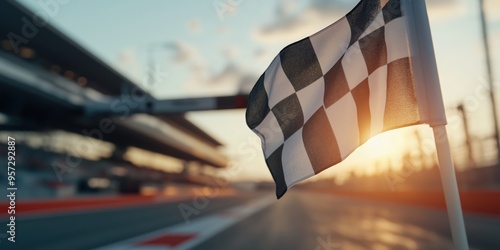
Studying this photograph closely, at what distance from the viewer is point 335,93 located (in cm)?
294

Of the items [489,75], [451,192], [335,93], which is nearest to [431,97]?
[451,192]

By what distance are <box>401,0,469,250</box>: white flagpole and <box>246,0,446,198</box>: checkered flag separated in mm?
129

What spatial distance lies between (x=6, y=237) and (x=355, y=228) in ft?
23.3

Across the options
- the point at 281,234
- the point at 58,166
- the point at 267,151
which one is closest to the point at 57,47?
the point at 58,166

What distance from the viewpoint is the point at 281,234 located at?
372 inches

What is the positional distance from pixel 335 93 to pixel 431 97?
0.74 metres

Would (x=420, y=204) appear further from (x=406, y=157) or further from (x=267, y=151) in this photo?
(x=267, y=151)

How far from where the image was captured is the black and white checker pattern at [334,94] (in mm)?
2688

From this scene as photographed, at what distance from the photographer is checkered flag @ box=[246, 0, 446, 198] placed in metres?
2.68

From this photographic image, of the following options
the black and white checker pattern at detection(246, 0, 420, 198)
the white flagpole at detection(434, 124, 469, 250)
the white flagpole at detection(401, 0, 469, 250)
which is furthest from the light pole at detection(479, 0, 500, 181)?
the white flagpole at detection(434, 124, 469, 250)

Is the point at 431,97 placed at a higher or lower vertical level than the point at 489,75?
lower

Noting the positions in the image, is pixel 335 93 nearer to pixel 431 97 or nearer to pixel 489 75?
pixel 431 97

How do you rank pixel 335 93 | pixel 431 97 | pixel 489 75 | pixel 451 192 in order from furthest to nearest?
pixel 489 75 < pixel 335 93 < pixel 431 97 < pixel 451 192

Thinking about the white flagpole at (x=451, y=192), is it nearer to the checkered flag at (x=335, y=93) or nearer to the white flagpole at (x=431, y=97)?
the white flagpole at (x=431, y=97)
